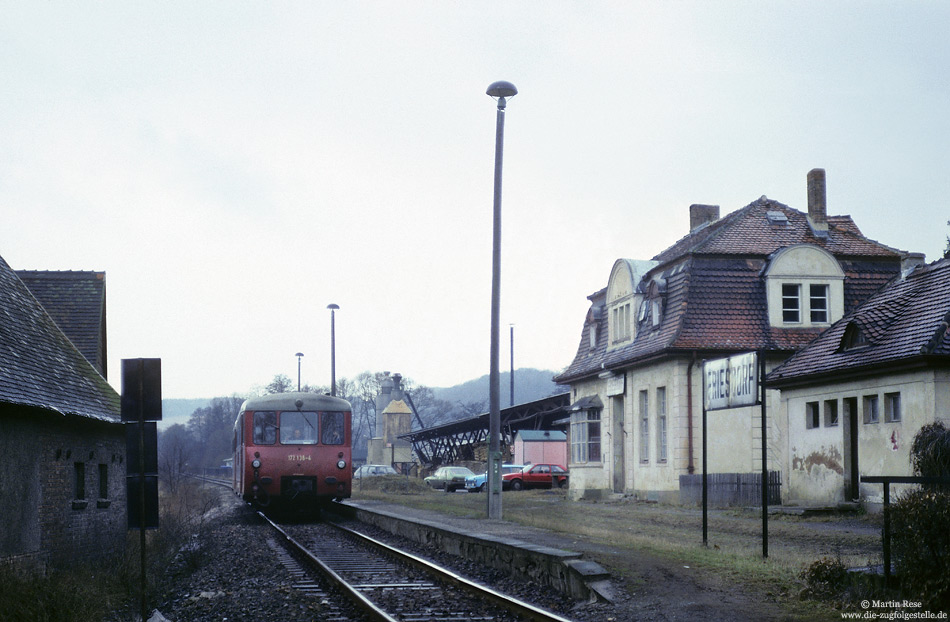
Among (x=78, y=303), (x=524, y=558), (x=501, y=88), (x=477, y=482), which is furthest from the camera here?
(x=477, y=482)

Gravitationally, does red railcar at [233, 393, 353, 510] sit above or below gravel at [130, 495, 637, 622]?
above

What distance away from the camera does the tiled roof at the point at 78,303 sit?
80.9ft

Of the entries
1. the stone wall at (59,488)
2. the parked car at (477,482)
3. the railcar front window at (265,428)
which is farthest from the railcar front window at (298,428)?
the parked car at (477,482)

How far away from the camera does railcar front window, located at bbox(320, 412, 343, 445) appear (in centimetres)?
2562

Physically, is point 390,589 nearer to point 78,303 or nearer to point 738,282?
point 78,303

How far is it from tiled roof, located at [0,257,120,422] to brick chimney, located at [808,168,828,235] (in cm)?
2203

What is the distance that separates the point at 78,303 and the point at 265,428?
556 cm

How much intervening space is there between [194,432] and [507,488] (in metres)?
122

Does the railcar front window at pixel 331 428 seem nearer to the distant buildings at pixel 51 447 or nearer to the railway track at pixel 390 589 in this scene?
the distant buildings at pixel 51 447

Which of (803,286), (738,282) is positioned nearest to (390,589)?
(738,282)

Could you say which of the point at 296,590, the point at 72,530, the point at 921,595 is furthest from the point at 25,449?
the point at 921,595

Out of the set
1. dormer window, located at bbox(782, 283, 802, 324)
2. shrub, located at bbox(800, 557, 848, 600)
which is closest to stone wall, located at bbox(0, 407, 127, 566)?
shrub, located at bbox(800, 557, 848, 600)

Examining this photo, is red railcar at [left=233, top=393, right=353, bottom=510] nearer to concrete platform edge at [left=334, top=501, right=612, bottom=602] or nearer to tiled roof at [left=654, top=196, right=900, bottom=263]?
concrete platform edge at [left=334, top=501, right=612, bottom=602]

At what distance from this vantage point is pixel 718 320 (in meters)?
29.4
